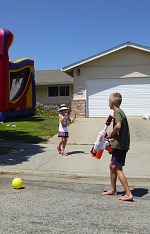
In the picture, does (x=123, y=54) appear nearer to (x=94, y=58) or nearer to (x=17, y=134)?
(x=94, y=58)

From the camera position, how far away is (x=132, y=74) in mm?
20141

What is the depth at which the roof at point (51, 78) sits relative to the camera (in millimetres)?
27828

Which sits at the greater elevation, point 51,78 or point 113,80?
point 51,78

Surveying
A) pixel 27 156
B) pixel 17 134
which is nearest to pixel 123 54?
pixel 17 134

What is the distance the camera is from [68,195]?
568cm

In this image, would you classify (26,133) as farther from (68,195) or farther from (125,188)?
(125,188)

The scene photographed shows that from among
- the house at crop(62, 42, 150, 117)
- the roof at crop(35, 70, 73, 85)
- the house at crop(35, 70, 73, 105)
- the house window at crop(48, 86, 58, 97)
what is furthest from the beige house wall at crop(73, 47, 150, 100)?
the house window at crop(48, 86, 58, 97)

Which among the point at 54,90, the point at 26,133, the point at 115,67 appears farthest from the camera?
the point at 54,90

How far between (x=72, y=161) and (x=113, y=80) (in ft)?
41.1

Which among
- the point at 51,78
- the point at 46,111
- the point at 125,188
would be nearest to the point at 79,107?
the point at 46,111

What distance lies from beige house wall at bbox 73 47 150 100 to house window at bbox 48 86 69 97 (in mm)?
7860

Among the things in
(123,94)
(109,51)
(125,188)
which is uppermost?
(109,51)

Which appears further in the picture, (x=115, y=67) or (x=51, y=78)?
(x=51, y=78)

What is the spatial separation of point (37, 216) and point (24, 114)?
611 inches
